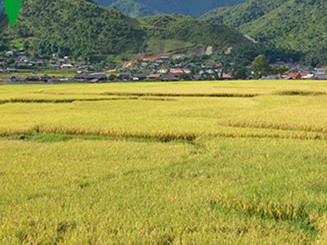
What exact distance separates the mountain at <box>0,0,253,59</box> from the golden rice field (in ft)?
315

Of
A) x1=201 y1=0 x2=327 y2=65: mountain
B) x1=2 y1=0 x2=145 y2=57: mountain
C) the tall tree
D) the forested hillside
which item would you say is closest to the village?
the tall tree

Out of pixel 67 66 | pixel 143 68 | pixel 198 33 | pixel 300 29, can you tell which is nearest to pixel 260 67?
pixel 143 68

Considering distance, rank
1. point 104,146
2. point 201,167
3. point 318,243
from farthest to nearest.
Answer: point 104,146 < point 201,167 < point 318,243

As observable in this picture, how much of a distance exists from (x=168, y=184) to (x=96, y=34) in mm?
116487

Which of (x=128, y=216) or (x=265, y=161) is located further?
(x=265, y=161)

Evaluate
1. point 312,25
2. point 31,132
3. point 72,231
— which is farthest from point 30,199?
point 312,25

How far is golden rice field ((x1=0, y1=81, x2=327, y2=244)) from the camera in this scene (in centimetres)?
589

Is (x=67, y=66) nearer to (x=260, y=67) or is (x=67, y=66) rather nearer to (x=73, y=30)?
(x=73, y=30)

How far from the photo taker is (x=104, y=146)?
13.1m

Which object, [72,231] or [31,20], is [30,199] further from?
[31,20]

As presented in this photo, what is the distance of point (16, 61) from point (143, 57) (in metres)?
30.3

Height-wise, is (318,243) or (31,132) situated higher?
(318,243)

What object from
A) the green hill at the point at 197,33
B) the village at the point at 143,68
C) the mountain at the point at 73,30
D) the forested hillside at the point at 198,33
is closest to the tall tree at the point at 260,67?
the village at the point at 143,68

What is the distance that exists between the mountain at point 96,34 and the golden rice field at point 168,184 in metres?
96.1
